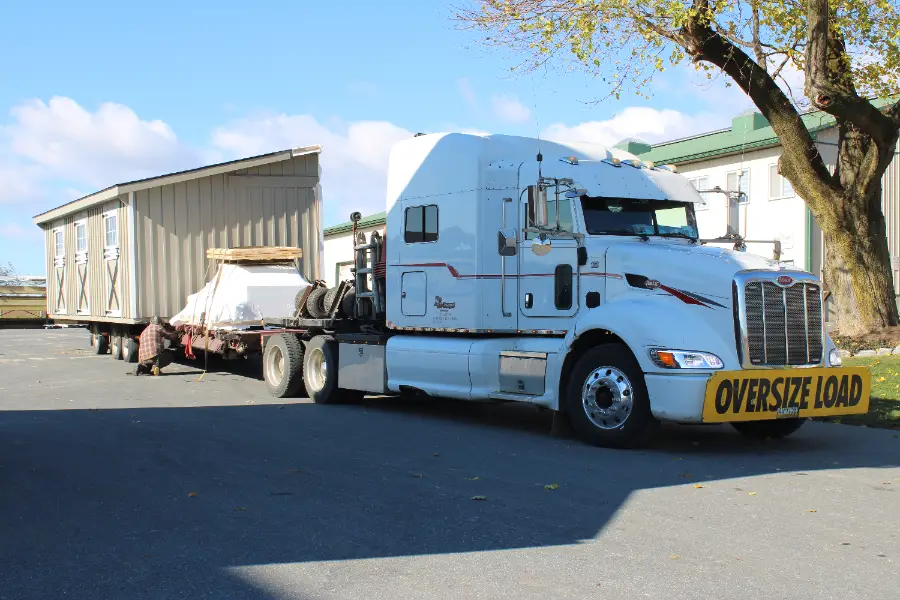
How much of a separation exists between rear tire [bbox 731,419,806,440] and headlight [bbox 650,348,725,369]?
1768 millimetres

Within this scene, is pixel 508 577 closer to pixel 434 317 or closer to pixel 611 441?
pixel 611 441

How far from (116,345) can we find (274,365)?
9.09 m

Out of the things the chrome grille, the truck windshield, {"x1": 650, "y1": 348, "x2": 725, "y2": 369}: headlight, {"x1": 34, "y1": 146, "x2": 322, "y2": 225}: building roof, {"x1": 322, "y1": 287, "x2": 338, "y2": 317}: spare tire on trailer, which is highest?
{"x1": 34, "y1": 146, "x2": 322, "y2": 225}: building roof

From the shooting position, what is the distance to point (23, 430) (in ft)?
36.5

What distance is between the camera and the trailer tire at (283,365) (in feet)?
49.3

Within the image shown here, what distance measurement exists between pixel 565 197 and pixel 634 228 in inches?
32.5

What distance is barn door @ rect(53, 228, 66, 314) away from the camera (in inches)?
1043

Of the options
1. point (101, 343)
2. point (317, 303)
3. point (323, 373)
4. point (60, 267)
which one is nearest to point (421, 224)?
point (323, 373)

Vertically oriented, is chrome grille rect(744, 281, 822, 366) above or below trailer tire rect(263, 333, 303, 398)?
above

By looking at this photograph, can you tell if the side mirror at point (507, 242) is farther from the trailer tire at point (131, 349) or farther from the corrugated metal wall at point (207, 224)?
the trailer tire at point (131, 349)

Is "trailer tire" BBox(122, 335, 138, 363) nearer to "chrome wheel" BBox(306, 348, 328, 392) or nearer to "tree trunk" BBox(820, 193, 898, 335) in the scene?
"chrome wheel" BBox(306, 348, 328, 392)

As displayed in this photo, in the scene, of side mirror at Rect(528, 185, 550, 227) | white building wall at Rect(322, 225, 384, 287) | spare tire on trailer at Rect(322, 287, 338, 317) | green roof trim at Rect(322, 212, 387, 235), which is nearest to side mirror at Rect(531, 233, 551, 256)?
side mirror at Rect(528, 185, 550, 227)

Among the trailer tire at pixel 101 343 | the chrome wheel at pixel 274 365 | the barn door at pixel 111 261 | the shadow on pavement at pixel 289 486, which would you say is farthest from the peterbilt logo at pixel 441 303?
the trailer tire at pixel 101 343

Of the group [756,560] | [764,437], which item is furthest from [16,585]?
[764,437]
